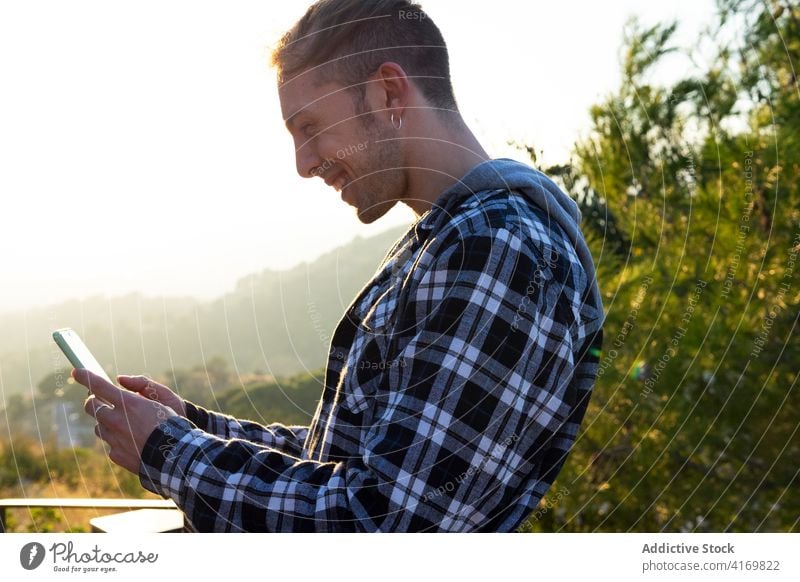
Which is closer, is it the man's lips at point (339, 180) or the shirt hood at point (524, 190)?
the shirt hood at point (524, 190)

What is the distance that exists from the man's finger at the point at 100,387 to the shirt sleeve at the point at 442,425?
123 millimetres

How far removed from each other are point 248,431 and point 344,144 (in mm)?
546

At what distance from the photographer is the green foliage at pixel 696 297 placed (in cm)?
190

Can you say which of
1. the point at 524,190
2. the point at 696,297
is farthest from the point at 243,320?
the point at 696,297

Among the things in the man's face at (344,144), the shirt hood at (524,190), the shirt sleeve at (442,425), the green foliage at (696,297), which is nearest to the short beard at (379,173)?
the man's face at (344,144)

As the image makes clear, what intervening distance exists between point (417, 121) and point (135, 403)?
565 millimetres

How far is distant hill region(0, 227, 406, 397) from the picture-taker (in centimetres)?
162

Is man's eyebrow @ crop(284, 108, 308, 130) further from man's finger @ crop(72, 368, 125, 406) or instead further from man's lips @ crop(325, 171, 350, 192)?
man's finger @ crop(72, 368, 125, 406)

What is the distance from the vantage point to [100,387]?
1112 millimetres

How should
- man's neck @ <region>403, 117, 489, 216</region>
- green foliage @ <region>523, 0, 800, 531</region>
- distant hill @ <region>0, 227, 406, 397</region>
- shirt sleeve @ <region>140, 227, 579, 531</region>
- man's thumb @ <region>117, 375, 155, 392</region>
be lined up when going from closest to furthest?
shirt sleeve @ <region>140, 227, 579, 531</region>, man's neck @ <region>403, 117, 489, 216</region>, man's thumb @ <region>117, 375, 155, 392</region>, distant hill @ <region>0, 227, 406, 397</region>, green foliage @ <region>523, 0, 800, 531</region>

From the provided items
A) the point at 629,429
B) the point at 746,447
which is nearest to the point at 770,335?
the point at 746,447

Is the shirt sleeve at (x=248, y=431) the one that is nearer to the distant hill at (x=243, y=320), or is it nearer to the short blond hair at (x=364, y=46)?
the distant hill at (x=243, y=320)

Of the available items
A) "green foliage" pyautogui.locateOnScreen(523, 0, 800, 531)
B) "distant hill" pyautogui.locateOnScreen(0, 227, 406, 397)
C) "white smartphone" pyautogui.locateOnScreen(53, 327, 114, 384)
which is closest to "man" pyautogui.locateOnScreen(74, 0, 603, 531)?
"white smartphone" pyautogui.locateOnScreen(53, 327, 114, 384)

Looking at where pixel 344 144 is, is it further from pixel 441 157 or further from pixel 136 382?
pixel 136 382
